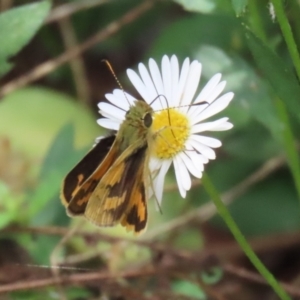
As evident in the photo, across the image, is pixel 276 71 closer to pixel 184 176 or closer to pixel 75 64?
pixel 184 176

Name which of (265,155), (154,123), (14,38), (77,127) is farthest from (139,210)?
(77,127)

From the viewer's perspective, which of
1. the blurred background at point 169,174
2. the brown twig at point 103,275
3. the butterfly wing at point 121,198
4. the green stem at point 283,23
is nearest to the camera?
the green stem at point 283,23

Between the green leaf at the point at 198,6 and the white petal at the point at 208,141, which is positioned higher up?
the green leaf at the point at 198,6

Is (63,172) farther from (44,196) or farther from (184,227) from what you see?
(184,227)

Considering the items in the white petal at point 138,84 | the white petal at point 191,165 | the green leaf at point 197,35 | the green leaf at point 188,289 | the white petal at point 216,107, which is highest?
the green leaf at point 197,35

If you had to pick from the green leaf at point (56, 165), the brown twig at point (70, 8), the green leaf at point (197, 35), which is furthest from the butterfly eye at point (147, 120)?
the brown twig at point (70, 8)

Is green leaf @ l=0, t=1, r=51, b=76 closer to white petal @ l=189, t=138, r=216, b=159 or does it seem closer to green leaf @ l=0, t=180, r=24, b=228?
green leaf @ l=0, t=180, r=24, b=228

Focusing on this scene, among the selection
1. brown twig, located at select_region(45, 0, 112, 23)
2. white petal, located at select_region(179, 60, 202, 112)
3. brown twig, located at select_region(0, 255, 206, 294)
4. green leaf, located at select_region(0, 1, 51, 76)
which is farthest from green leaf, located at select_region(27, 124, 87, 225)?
brown twig, located at select_region(45, 0, 112, 23)

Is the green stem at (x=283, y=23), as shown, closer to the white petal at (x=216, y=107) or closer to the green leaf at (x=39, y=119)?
A: the white petal at (x=216, y=107)
